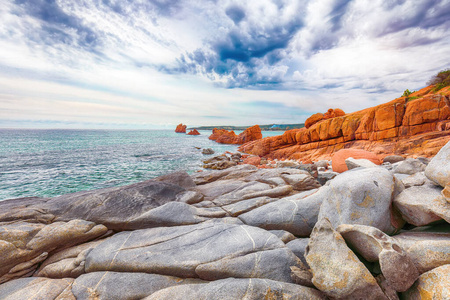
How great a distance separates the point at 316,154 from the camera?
38.8 m

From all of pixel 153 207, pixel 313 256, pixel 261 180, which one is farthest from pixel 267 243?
pixel 261 180

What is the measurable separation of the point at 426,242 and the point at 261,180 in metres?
8.94

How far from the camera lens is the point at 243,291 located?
4.34 m

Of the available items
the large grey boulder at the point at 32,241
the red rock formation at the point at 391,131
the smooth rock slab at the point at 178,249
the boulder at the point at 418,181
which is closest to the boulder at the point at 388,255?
the smooth rock slab at the point at 178,249

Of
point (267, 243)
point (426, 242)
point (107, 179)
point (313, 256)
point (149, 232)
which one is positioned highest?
point (426, 242)

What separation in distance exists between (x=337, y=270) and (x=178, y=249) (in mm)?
4566

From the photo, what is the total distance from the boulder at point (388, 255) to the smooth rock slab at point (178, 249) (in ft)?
7.12

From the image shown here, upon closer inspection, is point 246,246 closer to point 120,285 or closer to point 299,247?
point 299,247

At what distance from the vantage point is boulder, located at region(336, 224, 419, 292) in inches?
144

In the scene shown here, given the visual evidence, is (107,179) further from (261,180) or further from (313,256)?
(313,256)

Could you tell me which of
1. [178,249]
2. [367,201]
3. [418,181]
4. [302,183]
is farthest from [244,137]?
[178,249]

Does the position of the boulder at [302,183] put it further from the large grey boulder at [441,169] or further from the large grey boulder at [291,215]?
the large grey boulder at [441,169]

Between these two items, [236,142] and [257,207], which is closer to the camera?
[257,207]

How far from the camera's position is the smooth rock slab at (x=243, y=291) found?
4254 mm
